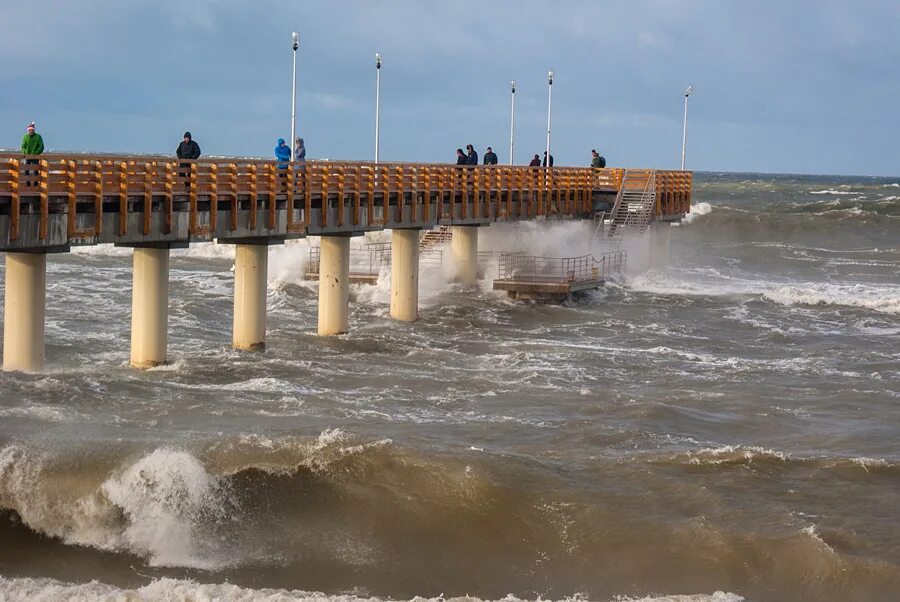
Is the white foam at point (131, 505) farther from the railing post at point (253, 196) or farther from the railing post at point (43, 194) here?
the railing post at point (253, 196)

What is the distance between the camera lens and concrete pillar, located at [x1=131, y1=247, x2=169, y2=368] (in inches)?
1022

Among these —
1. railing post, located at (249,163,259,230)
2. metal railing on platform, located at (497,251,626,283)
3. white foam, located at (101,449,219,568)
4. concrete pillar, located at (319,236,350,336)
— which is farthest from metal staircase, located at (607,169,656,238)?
white foam, located at (101,449,219,568)

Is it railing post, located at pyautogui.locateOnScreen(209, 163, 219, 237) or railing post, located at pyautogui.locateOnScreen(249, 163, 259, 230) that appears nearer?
railing post, located at pyautogui.locateOnScreen(209, 163, 219, 237)

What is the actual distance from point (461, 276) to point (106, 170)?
19766 millimetres

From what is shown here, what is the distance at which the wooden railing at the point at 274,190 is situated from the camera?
909 inches

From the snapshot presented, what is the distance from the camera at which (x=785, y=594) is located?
15711mm

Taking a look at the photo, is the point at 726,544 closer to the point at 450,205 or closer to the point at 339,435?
the point at 339,435

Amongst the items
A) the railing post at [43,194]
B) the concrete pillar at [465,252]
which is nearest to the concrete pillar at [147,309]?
the railing post at [43,194]

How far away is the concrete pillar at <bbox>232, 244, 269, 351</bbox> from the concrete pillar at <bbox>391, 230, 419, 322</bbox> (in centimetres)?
700

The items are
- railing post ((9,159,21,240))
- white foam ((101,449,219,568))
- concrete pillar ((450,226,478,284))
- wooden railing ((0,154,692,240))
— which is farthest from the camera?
concrete pillar ((450,226,478,284))

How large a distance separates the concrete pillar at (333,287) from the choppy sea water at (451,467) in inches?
21.1

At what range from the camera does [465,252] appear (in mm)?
42969

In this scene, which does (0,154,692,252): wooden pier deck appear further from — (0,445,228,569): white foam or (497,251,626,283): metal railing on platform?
(0,445,228,569): white foam

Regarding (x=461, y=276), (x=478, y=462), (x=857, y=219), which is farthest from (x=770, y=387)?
(x=857, y=219)
